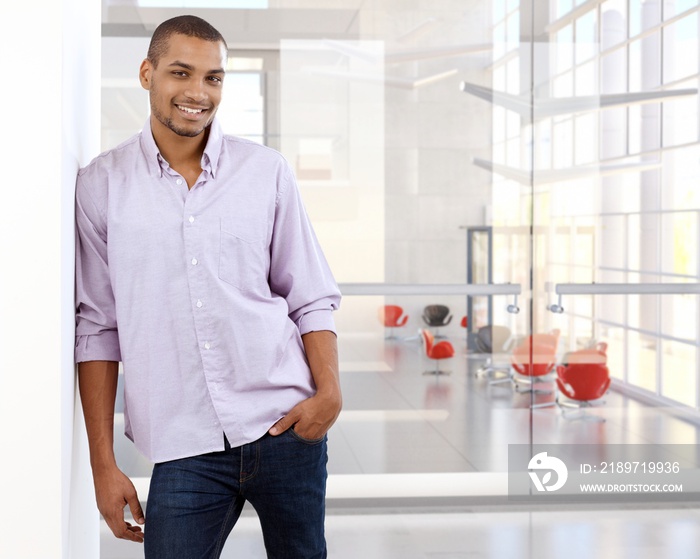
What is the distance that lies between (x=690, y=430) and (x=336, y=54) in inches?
120

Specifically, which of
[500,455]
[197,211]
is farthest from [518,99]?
[197,211]

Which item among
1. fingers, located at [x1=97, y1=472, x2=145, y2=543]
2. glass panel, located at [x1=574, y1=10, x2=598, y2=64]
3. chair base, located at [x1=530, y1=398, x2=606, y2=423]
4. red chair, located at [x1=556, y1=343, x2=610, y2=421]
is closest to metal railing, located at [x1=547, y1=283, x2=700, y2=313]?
red chair, located at [x1=556, y1=343, x2=610, y2=421]

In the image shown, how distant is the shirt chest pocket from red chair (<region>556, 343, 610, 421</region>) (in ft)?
12.3

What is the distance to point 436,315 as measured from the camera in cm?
538

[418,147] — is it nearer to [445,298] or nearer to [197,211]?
[445,298]

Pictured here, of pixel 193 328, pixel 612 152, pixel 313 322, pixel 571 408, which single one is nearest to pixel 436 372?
pixel 571 408

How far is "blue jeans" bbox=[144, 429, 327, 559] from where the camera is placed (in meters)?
2.04

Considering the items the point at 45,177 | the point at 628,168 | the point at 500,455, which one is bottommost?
the point at 500,455

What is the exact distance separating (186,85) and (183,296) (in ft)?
1.52

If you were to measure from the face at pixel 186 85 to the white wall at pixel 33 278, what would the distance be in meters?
0.29

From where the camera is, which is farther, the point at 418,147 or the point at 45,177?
the point at 418,147

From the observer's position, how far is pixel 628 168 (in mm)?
5477

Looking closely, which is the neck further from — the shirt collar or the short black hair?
the short black hair

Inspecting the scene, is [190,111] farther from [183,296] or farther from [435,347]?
[435,347]
